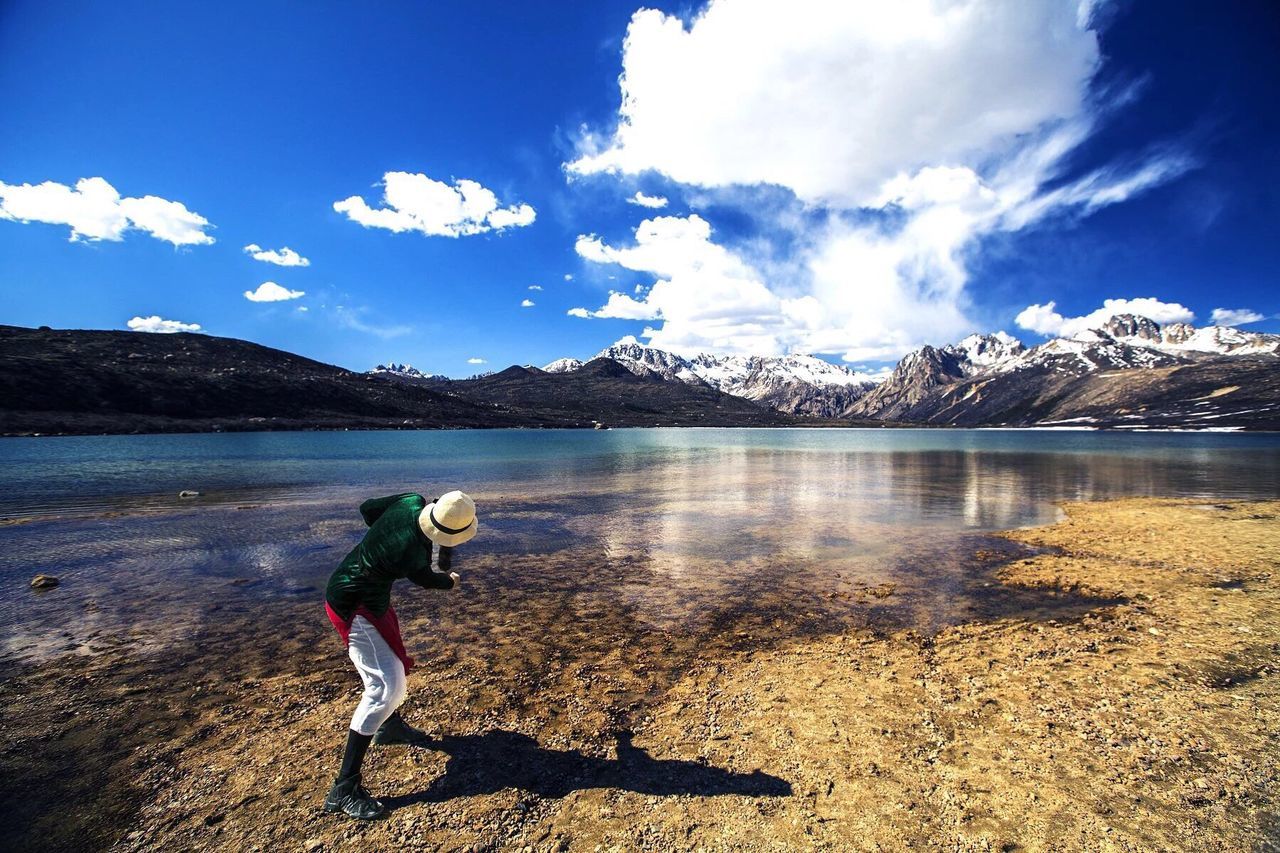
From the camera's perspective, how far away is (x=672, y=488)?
38.8 meters

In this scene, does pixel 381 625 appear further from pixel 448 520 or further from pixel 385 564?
pixel 448 520

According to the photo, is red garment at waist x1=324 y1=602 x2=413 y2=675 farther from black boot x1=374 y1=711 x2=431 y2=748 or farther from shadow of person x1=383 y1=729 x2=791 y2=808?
shadow of person x1=383 y1=729 x2=791 y2=808

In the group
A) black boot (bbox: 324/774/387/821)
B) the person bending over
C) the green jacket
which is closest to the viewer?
black boot (bbox: 324/774/387/821)

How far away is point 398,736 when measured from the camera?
7062 mm

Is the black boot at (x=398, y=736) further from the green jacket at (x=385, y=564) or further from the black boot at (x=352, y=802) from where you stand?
the green jacket at (x=385, y=564)

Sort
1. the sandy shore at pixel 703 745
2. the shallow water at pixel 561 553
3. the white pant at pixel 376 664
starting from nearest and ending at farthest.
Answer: the sandy shore at pixel 703 745, the white pant at pixel 376 664, the shallow water at pixel 561 553

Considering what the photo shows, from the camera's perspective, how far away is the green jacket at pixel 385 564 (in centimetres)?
605

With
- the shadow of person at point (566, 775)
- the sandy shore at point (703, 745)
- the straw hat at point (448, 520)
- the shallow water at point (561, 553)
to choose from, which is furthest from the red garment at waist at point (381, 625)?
the shallow water at point (561, 553)

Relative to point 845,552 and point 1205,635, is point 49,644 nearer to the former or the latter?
point 845,552

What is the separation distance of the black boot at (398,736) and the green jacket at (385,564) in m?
1.95

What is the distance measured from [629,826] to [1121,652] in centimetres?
986

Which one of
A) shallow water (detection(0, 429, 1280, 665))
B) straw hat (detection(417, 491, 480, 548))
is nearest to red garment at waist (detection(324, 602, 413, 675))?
straw hat (detection(417, 491, 480, 548))

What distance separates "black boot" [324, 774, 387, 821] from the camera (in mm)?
5672

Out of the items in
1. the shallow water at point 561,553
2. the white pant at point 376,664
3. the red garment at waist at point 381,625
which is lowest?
the shallow water at point 561,553
